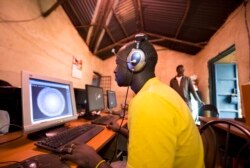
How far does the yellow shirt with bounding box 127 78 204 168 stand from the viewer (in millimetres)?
623

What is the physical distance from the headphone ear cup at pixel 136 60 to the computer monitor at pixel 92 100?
114cm

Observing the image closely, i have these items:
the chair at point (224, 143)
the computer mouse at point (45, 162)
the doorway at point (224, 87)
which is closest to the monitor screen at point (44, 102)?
the computer mouse at point (45, 162)

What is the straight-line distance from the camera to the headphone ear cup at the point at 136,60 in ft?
3.35

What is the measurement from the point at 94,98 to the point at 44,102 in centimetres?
114

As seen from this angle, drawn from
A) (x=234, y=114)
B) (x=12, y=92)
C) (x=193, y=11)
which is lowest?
(x=234, y=114)

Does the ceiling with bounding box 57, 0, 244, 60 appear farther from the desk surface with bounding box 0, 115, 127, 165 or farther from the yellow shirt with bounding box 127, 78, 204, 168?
the yellow shirt with bounding box 127, 78, 204, 168

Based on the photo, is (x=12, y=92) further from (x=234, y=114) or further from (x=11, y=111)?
(x=234, y=114)

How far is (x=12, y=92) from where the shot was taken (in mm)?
1333

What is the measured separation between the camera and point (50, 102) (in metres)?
1.28

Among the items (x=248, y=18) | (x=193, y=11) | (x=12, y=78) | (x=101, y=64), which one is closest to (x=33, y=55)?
(x=12, y=78)

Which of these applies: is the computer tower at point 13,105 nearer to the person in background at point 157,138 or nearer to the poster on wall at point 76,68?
the person in background at point 157,138

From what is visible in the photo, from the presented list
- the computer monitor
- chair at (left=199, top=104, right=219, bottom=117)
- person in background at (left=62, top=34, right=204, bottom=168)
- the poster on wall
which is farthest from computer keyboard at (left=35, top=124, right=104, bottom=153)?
the poster on wall

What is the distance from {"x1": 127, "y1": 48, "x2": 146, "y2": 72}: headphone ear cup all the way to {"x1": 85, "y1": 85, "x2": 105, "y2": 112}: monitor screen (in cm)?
114

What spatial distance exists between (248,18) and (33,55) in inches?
123
